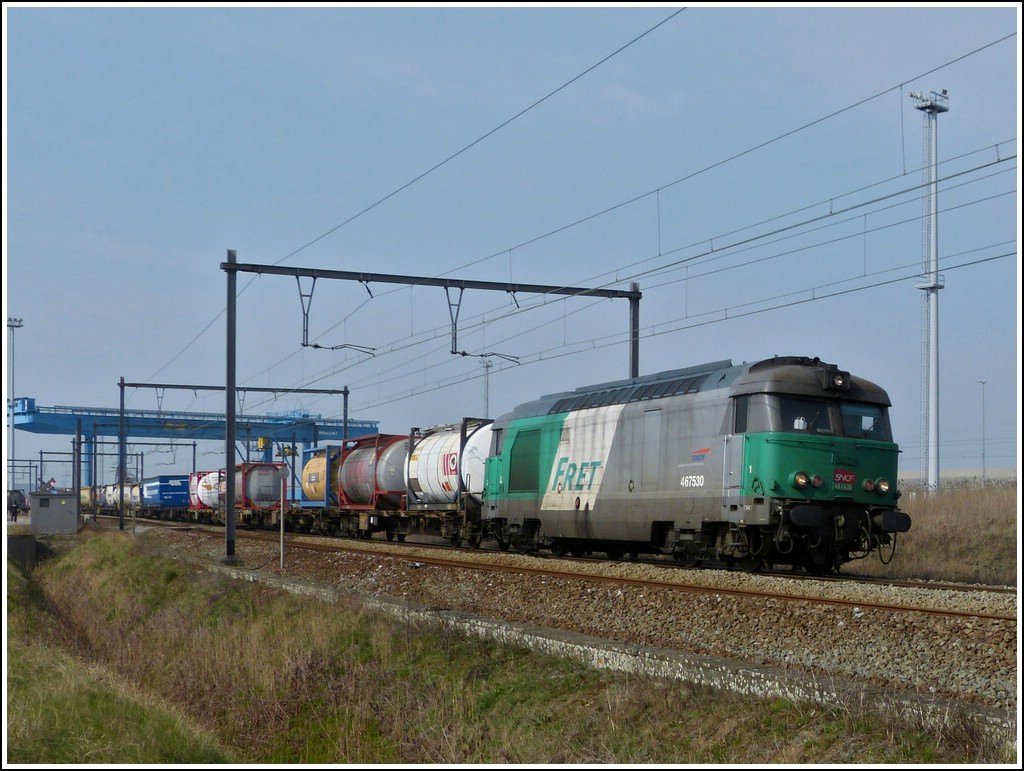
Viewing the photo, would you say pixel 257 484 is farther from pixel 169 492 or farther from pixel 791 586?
pixel 791 586

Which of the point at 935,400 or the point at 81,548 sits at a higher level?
the point at 935,400

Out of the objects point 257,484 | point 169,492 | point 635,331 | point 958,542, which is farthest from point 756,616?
point 169,492

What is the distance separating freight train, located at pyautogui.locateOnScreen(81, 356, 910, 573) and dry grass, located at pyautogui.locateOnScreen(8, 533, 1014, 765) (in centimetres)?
654

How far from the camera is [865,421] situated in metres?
19.2

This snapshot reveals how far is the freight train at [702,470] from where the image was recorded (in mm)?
18281

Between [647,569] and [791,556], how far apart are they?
104 inches

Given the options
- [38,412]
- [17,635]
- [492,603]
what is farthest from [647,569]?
[38,412]

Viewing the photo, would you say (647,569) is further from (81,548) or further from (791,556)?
(81,548)

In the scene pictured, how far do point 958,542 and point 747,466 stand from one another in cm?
1132

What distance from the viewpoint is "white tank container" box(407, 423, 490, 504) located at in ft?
98.4

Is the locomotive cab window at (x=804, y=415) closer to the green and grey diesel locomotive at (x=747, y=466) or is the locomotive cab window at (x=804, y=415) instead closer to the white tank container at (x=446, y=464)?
the green and grey diesel locomotive at (x=747, y=466)

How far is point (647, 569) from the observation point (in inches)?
797

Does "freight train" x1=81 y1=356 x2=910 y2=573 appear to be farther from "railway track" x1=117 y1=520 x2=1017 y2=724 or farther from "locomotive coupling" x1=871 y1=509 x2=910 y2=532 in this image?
"railway track" x1=117 y1=520 x2=1017 y2=724

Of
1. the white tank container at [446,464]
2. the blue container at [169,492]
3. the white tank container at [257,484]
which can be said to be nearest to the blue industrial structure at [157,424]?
the blue container at [169,492]
